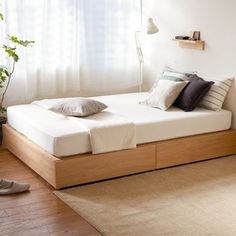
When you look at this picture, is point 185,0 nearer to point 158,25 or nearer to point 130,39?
point 158,25

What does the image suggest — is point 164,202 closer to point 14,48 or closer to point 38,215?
point 38,215

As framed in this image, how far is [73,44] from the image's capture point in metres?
5.33

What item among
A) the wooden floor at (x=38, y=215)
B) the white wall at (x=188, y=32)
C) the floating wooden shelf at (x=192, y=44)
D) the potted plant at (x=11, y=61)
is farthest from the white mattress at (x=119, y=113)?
the floating wooden shelf at (x=192, y=44)

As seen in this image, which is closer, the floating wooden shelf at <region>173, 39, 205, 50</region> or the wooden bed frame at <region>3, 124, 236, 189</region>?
the wooden bed frame at <region>3, 124, 236, 189</region>

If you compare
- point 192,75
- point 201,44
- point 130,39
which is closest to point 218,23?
point 201,44

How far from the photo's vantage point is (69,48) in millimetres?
5316

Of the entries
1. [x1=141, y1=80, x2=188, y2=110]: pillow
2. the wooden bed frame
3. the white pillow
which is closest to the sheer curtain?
the wooden bed frame

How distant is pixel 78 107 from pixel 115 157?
0.58 metres

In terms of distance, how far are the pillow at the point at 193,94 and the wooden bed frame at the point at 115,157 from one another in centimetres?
34

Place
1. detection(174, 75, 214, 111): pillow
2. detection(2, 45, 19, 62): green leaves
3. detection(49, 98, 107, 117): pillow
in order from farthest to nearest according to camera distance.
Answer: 1. detection(2, 45, 19, 62): green leaves
2. detection(174, 75, 214, 111): pillow
3. detection(49, 98, 107, 117): pillow

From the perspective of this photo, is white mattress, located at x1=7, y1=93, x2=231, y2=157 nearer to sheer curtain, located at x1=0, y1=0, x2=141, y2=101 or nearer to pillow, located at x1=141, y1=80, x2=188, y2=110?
pillow, located at x1=141, y1=80, x2=188, y2=110

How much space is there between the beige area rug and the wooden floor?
0.08 meters

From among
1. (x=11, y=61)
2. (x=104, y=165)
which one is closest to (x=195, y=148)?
(x=104, y=165)

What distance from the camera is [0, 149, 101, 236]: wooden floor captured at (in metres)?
3.00
